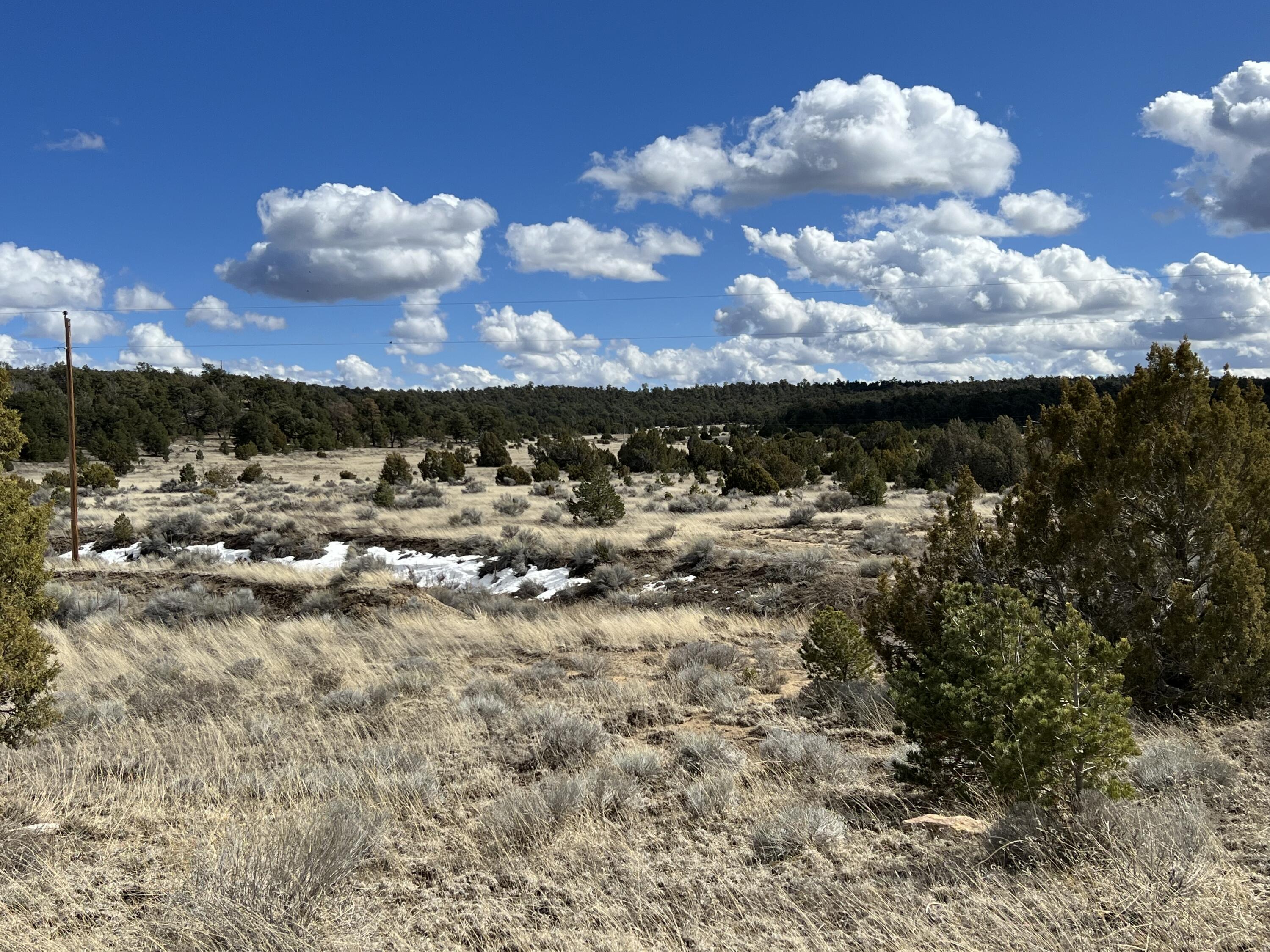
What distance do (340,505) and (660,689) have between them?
26404 millimetres

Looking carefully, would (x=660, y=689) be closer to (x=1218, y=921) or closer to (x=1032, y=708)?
(x=1032, y=708)

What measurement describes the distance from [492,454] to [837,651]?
48.7 metres

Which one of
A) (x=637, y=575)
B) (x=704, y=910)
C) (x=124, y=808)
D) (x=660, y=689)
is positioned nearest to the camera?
(x=704, y=910)

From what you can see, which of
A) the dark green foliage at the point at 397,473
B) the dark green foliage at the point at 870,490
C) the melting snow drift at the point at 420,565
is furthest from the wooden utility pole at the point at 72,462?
the dark green foliage at the point at 870,490

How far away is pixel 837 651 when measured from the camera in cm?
815

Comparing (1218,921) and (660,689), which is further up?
(1218,921)

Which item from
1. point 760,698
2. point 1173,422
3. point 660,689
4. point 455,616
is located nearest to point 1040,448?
point 1173,422

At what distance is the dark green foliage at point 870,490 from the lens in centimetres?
2844

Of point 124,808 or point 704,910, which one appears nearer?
point 704,910

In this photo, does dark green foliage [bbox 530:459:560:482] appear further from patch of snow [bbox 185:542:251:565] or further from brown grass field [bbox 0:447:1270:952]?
brown grass field [bbox 0:447:1270:952]

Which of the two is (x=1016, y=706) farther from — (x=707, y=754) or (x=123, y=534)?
(x=123, y=534)

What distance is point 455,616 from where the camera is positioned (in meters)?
14.7

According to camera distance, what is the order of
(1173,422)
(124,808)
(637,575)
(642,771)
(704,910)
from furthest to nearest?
(637,575), (1173,422), (642,771), (124,808), (704,910)

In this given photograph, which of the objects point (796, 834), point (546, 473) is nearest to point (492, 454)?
point (546, 473)
